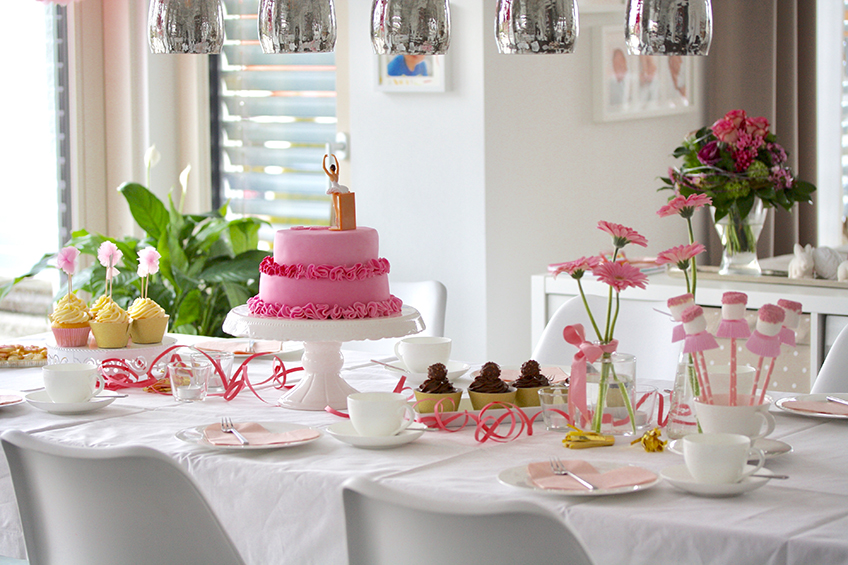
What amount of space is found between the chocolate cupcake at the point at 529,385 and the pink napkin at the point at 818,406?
0.42 metres

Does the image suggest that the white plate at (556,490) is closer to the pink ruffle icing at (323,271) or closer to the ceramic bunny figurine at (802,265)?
the pink ruffle icing at (323,271)

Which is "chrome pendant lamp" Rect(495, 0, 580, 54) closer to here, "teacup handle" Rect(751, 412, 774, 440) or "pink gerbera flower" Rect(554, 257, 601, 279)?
"pink gerbera flower" Rect(554, 257, 601, 279)

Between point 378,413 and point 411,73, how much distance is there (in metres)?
2.07

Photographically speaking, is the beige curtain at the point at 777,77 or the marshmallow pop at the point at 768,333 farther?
the beige curtain at the point at 777,77

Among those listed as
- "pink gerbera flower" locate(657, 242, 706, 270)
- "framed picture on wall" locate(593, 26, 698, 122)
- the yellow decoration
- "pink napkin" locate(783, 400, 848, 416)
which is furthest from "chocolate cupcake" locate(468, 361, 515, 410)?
"framed picture on wall" locate(593, 26, 698, 122)

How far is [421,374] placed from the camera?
2.19m

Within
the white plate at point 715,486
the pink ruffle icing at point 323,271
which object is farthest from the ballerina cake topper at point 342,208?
the white plate at point 715,486

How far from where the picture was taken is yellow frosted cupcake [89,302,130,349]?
2180mm

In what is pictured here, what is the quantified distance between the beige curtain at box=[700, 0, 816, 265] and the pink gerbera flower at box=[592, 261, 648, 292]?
8.84ft

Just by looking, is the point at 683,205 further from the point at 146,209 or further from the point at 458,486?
the point at 146,209

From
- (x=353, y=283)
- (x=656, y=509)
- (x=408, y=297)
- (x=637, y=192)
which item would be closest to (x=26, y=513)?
(x=353, y=283)

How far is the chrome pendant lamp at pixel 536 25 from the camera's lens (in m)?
1.70

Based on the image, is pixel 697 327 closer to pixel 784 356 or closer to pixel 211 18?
pixel 211 18

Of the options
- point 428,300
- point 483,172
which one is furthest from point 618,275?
point 483,172
